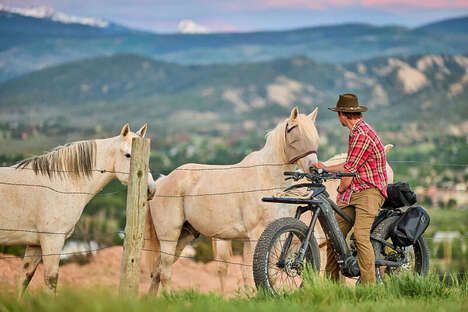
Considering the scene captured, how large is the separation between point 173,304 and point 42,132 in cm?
12572

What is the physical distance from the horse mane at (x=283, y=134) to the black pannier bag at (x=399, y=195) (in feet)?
5.44

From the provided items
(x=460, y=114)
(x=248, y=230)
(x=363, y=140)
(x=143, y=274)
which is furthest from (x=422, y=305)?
(x=460, y=114)

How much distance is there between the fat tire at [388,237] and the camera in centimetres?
833

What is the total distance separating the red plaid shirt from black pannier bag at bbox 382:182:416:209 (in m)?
0.26

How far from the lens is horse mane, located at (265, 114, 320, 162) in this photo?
9.94 metres

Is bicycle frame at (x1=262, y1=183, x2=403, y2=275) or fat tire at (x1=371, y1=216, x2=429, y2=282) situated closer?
bicycle frame at (x1=262, y1=183, x2=403, y2=275)

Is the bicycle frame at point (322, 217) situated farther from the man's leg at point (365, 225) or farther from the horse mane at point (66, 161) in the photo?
the horse mane at point (66, 161)

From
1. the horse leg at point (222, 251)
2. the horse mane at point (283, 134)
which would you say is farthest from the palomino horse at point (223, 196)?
the horse leg at point (222, 251)

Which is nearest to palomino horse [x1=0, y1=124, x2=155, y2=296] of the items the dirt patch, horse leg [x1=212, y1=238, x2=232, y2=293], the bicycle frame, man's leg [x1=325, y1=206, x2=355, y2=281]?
the bicycle frame

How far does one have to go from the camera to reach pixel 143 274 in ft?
59.8

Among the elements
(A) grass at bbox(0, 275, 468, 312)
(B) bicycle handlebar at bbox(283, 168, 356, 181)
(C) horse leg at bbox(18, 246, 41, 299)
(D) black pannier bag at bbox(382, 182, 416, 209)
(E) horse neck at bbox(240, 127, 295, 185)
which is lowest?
(A) grass at bbox(0, 275, 468, 312)

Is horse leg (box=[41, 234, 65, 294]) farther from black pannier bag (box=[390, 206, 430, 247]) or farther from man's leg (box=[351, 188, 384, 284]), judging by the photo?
black pannier bag (box=[390, 206, 430, 247])

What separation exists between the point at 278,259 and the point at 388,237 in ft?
4.91

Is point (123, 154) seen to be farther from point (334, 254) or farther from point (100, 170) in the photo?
point (334, 254)
